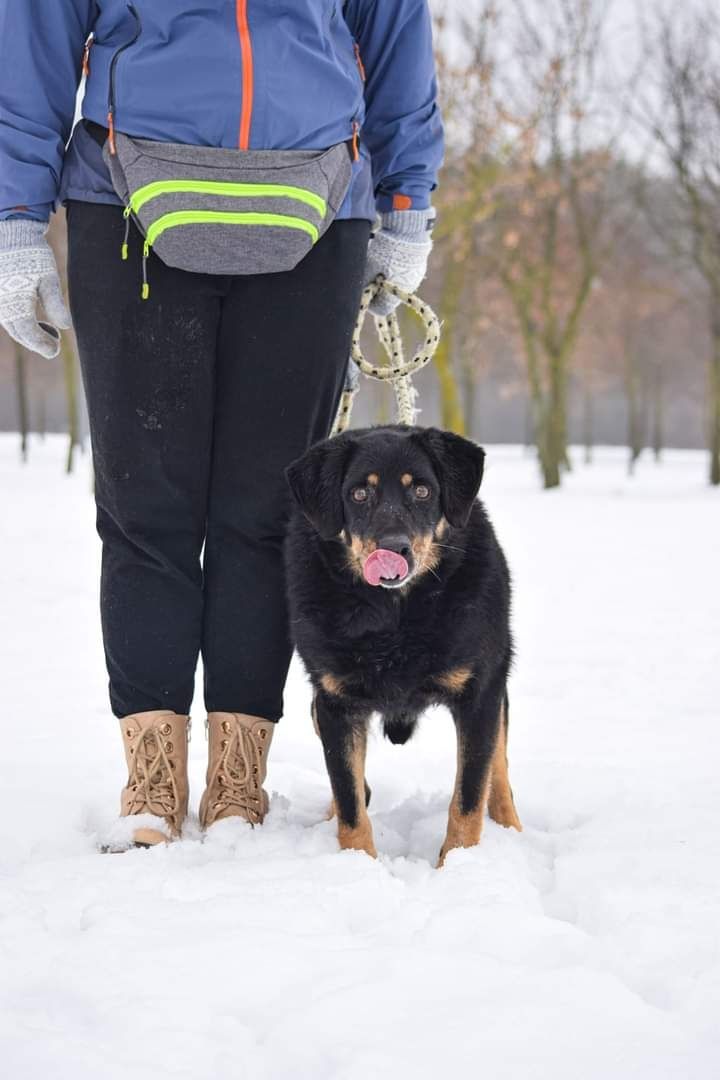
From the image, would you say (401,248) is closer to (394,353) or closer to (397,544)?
(394,353)

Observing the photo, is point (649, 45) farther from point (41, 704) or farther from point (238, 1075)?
point (238, 1075)

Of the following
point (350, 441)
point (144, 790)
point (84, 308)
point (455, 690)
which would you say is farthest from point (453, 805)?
point (84, 308)

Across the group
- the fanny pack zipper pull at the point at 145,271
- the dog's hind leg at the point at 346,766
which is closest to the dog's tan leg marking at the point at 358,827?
the dog's hind leg at the point at 346,766

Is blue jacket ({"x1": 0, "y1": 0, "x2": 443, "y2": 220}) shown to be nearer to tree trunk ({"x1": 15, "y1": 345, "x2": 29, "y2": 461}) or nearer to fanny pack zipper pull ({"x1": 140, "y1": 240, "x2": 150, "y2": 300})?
fanny pack zipper pull ({"x1": 140, "y1": 240, "x2": 150, "y2": 300})

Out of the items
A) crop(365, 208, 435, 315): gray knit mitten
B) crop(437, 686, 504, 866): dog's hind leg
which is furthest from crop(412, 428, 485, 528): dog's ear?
crop(365, 208, 435, 315): gray knit mitten

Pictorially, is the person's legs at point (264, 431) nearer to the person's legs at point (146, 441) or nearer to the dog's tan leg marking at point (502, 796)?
the person's legs at point (146, 441)

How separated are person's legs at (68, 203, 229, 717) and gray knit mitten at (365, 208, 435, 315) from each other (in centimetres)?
58

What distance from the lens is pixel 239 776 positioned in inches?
113

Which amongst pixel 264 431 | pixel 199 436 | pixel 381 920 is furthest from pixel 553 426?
pixel 381 920

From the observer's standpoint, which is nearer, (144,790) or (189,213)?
(189,213)

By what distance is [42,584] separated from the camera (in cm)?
826

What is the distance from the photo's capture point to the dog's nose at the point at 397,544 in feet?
8.48

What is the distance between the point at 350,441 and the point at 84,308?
77cm

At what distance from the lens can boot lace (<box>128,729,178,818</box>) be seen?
2766mm
